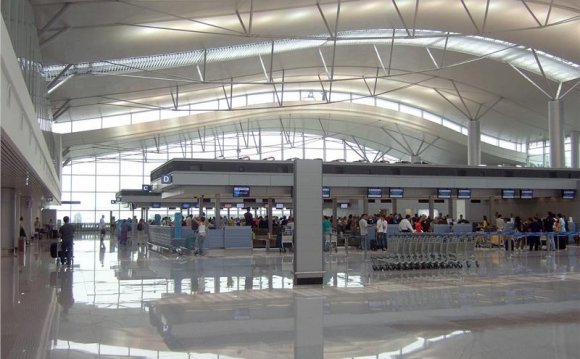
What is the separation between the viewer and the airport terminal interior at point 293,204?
27.3 feet

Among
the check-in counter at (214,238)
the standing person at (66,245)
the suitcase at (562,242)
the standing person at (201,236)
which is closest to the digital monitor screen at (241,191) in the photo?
the check-in counter at (214,238)

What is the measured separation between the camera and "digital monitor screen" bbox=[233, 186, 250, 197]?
25.3 m

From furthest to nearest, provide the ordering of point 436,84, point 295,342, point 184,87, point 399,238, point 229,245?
point 436,84 < point 184,87 < point 229,245 < point 399,238 < point 295,342

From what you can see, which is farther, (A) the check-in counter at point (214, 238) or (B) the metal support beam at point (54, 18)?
(A) the check-in counter at point (214, 238)

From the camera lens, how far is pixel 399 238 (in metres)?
18.0

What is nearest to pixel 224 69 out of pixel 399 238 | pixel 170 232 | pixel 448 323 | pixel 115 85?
pixel 115 85

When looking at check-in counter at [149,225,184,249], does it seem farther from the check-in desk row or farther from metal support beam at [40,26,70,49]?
metal support beam at [40,26,70,49]

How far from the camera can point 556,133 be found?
35.7 meters

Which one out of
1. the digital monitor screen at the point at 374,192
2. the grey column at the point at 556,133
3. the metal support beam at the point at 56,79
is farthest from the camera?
the grey column at the point at 556,133

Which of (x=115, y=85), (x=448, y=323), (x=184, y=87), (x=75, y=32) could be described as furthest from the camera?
(x=184, y=87)

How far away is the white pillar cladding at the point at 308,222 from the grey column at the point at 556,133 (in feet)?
86.5

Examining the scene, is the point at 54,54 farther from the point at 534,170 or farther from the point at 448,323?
the point at 534,170

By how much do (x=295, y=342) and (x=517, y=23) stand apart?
25.3 m

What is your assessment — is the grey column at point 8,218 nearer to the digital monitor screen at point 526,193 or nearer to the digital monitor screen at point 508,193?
the digital monitor screen at point 508,193
